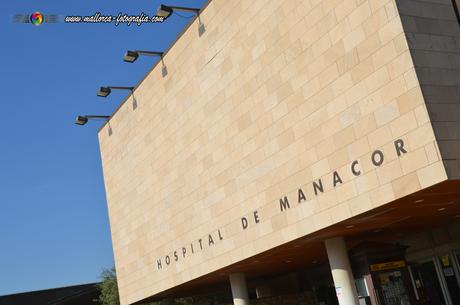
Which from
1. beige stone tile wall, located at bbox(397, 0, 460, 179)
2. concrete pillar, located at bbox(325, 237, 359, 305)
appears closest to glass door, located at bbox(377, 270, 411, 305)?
concrete pillar, located at bbox(325, 237, 359, 305)

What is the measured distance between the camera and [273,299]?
104 feet

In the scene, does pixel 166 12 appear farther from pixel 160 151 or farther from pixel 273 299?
pixel 273 299

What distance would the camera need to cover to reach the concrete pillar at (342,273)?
18669mm

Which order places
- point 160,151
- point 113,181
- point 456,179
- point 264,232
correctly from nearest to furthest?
1. point 456,179
2. point 264,232
3. point 160,151
4. point 113,181

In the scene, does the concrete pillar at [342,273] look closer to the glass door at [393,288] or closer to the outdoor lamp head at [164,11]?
the glass door at [393,288]

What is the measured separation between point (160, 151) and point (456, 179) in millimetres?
15067

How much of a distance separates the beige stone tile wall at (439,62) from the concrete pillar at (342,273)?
6947 mm

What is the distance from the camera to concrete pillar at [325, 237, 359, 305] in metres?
18.7

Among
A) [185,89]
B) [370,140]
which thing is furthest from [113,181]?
[370,140]

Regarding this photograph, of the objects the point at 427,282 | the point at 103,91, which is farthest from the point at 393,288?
→ the point at 103,91

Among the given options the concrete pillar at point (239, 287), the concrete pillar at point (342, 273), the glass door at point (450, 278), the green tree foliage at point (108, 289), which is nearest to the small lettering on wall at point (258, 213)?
the concrete pillar at point (342, 273)

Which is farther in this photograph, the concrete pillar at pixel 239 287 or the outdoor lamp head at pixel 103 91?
the outdoor lamp head at pixel 103 91

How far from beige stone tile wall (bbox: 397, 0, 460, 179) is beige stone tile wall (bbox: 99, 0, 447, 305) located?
259 millimetres

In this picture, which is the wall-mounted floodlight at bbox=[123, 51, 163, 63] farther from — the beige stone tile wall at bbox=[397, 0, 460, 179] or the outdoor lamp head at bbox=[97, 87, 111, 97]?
the beige stone tile wall at bbox=[397, 0, 460, 179]
